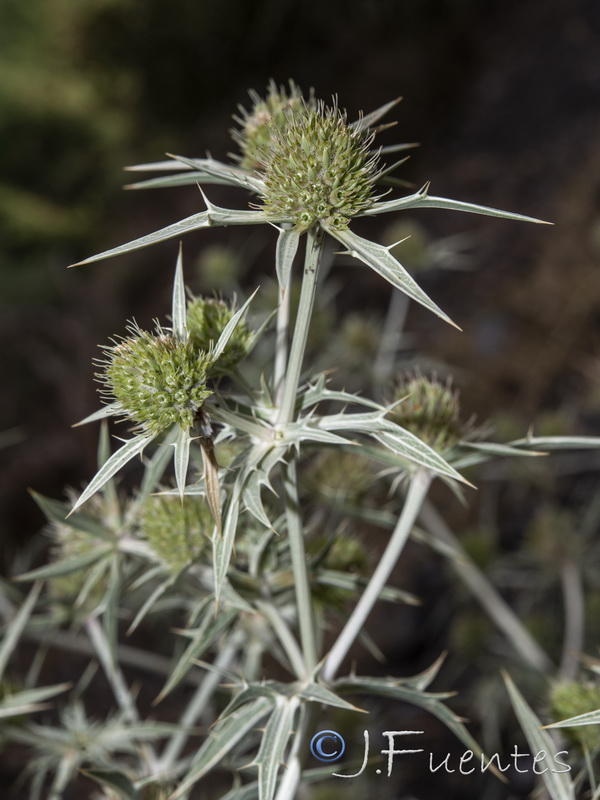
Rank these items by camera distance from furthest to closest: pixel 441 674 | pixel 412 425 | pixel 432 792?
pixel 441 674, pixel 432 792, pixel 412 425

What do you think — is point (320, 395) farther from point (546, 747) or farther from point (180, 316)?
point (546, 747)

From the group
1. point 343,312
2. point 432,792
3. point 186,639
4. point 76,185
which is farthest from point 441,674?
point 76,185

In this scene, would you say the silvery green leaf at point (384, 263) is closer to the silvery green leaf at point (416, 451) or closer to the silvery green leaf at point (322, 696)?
the silvery green leaf at point (416, 451)

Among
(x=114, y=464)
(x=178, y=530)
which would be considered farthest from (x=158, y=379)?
(x=178, y=530)

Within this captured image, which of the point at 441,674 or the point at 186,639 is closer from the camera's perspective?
the point at 186,639

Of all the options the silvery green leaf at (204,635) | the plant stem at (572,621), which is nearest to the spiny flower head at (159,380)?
the silvery green leaf at (204,635)

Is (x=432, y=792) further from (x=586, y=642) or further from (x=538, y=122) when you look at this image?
(x=538, y=122)
